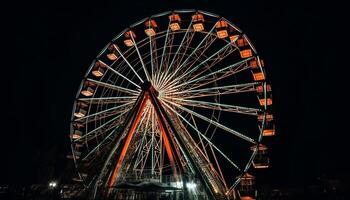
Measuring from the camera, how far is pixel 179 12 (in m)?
18.6

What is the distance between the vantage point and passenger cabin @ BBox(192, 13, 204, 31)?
1802 centimetres

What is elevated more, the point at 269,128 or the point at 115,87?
the point at 115,87

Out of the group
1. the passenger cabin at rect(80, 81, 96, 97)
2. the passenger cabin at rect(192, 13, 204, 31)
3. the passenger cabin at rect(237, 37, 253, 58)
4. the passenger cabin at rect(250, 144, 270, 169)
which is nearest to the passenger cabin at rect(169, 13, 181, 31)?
the passenger cabin at rect(192, 13, 204, 31)

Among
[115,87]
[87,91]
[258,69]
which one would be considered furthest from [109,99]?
[258,69]

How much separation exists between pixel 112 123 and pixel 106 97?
1789mm

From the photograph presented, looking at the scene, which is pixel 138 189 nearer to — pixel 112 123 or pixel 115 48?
pixel 112 123

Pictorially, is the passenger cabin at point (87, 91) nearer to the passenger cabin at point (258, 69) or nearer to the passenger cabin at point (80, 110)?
the passenger cabin at point (80, 110)

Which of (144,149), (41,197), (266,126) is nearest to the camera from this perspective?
(41,197)

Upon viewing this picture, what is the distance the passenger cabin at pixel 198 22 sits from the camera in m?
18.0

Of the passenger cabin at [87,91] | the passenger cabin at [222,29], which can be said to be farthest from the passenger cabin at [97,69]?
the passenger cabin at [222,29]

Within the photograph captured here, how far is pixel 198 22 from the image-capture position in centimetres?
1802

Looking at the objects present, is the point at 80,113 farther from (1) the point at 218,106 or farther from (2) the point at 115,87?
(1) the point at 218,106

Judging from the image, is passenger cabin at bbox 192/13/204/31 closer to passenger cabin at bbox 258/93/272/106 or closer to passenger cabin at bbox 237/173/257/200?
passenger cabin at bbox 258/93/272/106

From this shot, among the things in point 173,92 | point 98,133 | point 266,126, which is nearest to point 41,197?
point 98,133
